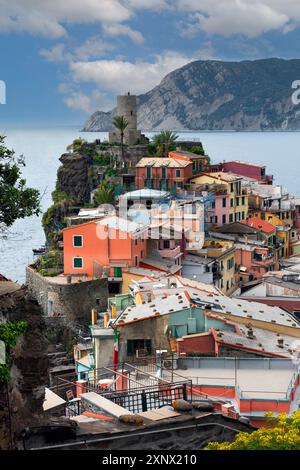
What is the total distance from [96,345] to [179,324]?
13.4ft

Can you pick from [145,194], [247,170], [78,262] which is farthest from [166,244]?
[247,170]

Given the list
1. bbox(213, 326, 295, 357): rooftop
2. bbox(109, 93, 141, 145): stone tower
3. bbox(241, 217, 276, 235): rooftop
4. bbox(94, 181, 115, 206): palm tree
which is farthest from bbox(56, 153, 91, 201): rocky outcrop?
bbox(213, 326, 295, 357): rooftop

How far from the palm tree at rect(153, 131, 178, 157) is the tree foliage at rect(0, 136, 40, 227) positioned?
68.7 metres

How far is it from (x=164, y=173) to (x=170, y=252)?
23.8 metres

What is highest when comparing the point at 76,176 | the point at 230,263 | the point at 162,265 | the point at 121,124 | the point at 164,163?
the point at 121,124

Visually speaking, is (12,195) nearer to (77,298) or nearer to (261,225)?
(77,298)

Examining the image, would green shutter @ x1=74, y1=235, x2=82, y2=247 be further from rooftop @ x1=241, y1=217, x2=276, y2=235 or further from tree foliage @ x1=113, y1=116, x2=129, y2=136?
tree foliage @ x1=113, y1=116, x2=129, y2=136

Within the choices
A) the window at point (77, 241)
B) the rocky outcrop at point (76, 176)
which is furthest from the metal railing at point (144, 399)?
the rocky outcrop at point (76, 176)

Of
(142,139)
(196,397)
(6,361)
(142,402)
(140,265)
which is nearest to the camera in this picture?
(6,361)

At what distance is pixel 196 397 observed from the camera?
2084 centimetres

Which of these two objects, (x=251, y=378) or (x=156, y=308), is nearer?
(x=251, y=378)

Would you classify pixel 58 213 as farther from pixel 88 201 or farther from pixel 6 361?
pixel 6 361

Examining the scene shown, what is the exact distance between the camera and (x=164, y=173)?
77125 mm

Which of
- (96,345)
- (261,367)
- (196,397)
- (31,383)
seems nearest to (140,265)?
(96,345)
